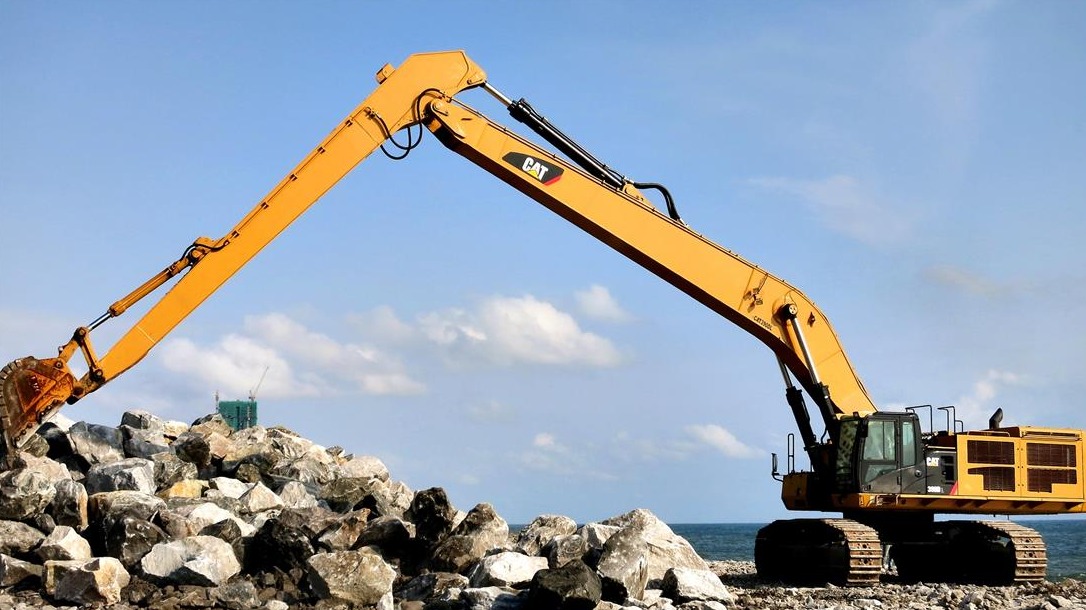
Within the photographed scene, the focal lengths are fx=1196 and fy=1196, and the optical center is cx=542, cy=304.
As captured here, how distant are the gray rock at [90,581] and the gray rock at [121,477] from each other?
2.12 meters

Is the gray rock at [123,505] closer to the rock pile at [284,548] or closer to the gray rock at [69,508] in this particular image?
the rock pile at [284,548]

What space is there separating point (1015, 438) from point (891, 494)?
7.27ft

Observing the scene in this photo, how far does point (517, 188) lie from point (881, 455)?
19.0 feet

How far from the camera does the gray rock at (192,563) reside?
506 inches

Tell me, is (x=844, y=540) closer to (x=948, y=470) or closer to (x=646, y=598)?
(x=948, y=470)

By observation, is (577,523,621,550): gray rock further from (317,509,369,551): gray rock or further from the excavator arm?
the excavator arm

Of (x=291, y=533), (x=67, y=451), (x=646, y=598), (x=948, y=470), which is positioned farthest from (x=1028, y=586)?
(x=67, y=451)

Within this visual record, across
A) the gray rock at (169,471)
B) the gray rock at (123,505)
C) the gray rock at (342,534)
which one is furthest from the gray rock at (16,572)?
the gray rock at (342,534)

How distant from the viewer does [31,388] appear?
44.9 feet

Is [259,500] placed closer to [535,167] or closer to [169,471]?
[169,471]

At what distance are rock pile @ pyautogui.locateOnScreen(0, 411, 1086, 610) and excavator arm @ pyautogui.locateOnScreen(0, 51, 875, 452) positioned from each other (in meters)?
1.46

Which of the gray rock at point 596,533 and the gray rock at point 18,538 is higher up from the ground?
the gray rock at point 596,533

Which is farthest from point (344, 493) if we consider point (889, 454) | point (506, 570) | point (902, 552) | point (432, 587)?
point (902, 552)

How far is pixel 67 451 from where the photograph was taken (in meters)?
16.8
